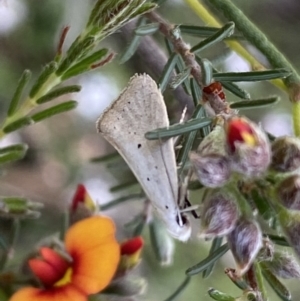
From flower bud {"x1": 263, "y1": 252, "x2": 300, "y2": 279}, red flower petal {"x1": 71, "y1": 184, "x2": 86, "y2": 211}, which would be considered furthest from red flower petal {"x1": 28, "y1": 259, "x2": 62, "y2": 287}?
flower bud {"x1": 263, "y1": 252, "x2": 300, "y2": 279}

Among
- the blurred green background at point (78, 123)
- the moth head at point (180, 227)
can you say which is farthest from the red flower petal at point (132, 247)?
the blurred green background at point (78, 123)

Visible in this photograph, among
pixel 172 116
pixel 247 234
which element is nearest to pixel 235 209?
pixel 247 234

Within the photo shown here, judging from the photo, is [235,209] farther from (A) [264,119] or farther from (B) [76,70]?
(A) [264,119]

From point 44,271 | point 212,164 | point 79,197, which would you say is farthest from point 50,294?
point 212,164

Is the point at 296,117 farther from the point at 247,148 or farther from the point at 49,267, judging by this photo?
the point at 49,267

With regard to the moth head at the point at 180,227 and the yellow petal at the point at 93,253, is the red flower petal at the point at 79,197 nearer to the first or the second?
the yellow petal at the point at 93,253

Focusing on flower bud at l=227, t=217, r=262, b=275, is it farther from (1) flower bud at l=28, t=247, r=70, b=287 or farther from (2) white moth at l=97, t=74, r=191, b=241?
(1) flower bud at l=28, t=247, r=70, b=287

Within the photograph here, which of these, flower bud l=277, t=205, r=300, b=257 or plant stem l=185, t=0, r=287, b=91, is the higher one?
plant stem l=185, t=0, r=287, b=91
